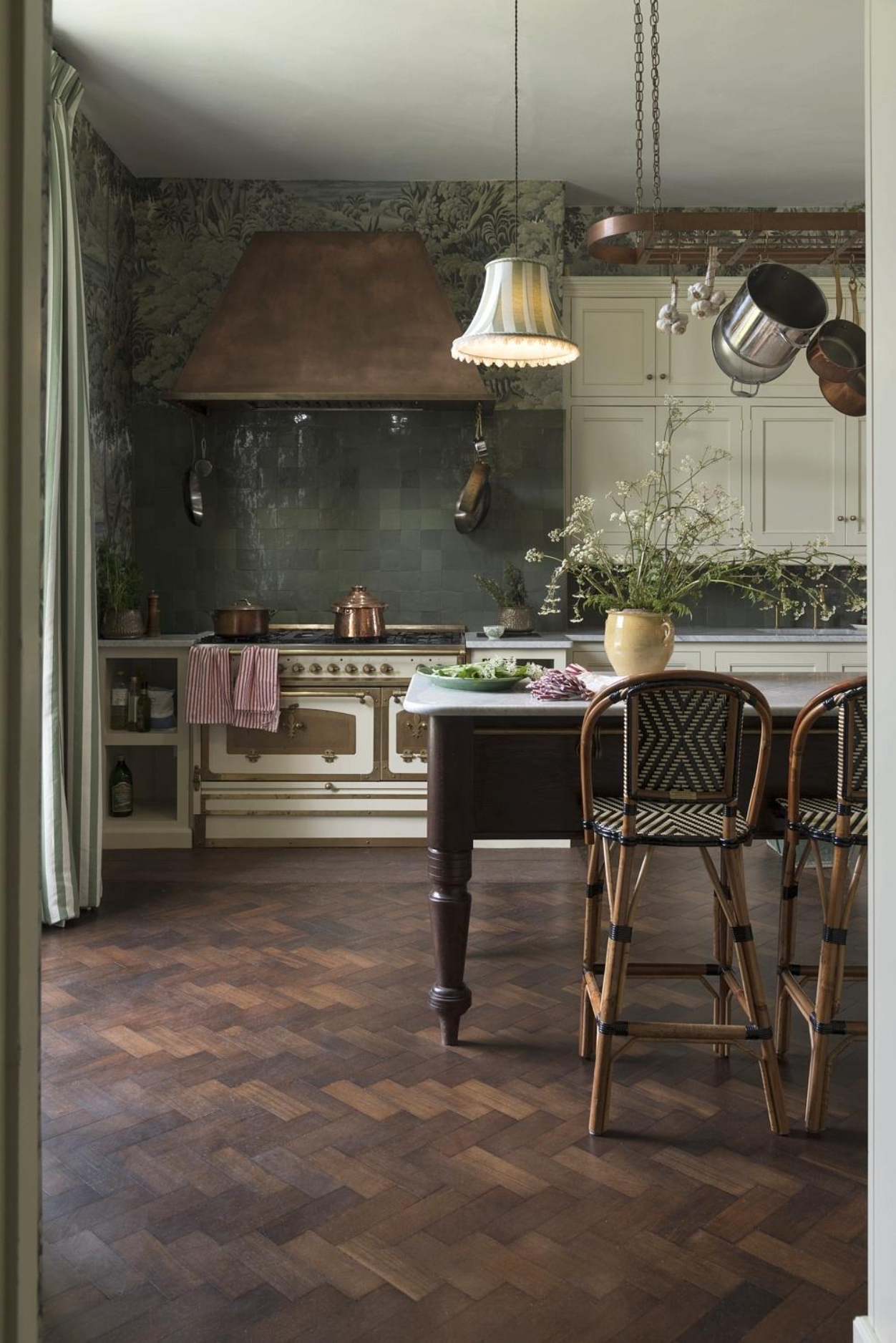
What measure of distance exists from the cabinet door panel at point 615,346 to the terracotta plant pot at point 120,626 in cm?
242

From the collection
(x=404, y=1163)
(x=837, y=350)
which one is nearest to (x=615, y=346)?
(x=837, y=350)

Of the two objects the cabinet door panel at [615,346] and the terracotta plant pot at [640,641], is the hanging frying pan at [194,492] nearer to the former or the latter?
the cabinet door panel at [615,346]

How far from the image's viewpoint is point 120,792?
198 inches

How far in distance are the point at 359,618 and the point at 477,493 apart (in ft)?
2.93

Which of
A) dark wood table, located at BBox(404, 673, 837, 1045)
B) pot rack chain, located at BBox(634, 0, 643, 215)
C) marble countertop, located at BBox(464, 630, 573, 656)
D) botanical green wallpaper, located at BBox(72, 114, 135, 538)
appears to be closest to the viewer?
dark wood table, located at BBox(404, 673, 837, 1045)

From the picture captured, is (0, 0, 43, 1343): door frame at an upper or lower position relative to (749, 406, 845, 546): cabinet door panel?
lower

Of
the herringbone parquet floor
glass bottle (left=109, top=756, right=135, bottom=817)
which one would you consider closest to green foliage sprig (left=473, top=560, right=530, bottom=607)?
glass bottle (left=109, top=756, right=135, bottom=817)

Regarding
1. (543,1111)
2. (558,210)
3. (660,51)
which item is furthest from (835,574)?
(543,1111)

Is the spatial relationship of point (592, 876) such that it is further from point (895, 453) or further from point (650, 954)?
point (895, 453)

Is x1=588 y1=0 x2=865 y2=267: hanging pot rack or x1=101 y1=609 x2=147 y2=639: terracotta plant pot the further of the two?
x1=101 y1=609 x2=147 y2=639: terracotta plant pot

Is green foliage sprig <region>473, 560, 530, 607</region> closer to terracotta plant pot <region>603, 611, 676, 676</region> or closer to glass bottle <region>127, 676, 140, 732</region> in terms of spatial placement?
glass bottle <region>127, 676, 140, 732</region>

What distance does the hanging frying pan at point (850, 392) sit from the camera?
11.5 feet

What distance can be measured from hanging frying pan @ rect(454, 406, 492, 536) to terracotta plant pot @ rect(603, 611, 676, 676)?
250 centimetres

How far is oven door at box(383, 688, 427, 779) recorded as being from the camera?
16.2ft
